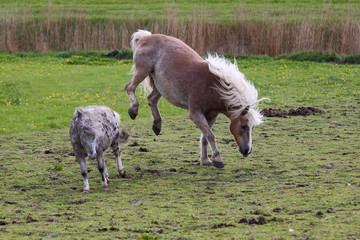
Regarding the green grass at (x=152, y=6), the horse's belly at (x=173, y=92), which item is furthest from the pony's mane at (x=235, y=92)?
the green grass at (x=152, y=6)

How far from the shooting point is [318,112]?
13.6 metres

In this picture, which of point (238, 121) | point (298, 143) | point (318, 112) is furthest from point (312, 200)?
point (318, 112)

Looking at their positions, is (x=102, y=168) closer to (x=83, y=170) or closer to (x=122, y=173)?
(x=83, y=170)

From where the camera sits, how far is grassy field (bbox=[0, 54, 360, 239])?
5152 mm

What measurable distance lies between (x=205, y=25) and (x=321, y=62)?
588 cm

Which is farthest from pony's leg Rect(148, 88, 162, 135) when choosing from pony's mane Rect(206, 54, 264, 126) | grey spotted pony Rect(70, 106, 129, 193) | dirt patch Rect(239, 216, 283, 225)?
dirt patch Rect(239, 216, 283, 225)

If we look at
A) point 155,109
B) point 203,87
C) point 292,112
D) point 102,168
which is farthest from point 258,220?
point 292,112

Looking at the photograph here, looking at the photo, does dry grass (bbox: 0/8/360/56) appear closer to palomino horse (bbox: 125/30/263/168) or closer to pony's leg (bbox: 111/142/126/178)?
palomino horse (bbox: 125/30/263/168)

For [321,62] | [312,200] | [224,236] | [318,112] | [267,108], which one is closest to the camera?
[224,236]

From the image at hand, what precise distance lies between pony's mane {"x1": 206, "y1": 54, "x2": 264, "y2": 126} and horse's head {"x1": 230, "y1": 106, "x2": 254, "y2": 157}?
0.06 meters

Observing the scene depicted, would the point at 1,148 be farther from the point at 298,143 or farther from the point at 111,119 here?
the point at 298,143

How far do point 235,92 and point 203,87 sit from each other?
55cm

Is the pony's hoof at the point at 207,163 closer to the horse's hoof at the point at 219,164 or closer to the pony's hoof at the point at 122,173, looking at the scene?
the horse's hoof at the point at 219,164

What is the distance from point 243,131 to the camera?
7.91 meters
